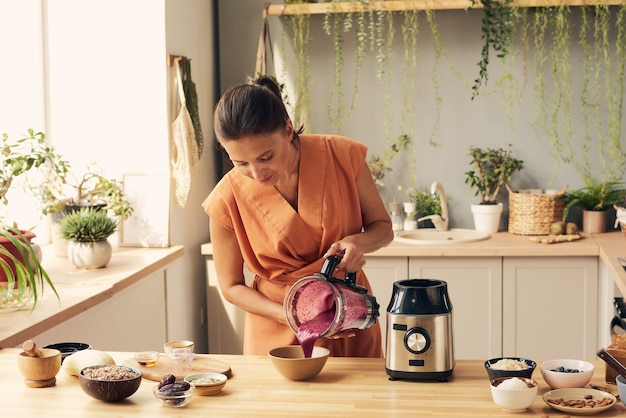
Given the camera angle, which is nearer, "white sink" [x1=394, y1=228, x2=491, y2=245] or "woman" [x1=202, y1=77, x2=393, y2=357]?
"woman" [x1=202, y1=77, x2=393, y2=357]

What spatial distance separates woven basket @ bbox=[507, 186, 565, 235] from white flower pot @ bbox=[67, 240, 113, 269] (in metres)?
2.12

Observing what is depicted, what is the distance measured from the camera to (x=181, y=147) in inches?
153

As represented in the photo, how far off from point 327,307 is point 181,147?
2.02m

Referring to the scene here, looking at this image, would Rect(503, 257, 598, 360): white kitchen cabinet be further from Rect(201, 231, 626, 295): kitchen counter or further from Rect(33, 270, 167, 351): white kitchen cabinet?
Rect(33, 270, 167, 351): white kitchen cabinet

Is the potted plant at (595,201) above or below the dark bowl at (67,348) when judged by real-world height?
above

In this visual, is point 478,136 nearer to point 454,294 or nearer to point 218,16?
point 454,294

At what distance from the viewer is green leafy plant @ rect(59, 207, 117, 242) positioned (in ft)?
10.7

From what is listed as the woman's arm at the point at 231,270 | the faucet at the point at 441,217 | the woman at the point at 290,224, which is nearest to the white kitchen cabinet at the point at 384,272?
the faucet at the point at 441,217

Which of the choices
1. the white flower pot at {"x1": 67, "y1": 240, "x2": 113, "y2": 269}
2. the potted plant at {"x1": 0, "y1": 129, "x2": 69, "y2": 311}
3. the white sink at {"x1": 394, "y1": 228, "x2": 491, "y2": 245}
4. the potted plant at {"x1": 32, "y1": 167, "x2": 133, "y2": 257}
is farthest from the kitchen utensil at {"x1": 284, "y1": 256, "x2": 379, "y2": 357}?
the white sink at {"x1": 394, "y1": 228, "x2": 491, "y2": 245}

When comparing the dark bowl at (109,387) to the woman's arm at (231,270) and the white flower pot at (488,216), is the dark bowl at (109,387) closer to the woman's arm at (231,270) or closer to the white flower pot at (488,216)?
the woman's arm at (231,270)

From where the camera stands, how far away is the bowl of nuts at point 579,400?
1.70 m

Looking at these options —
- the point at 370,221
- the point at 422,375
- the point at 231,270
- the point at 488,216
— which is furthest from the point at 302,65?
the point at 422,375

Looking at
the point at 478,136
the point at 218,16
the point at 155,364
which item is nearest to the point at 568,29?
the point at 478,136

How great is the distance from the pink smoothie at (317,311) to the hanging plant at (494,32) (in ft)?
8.28
